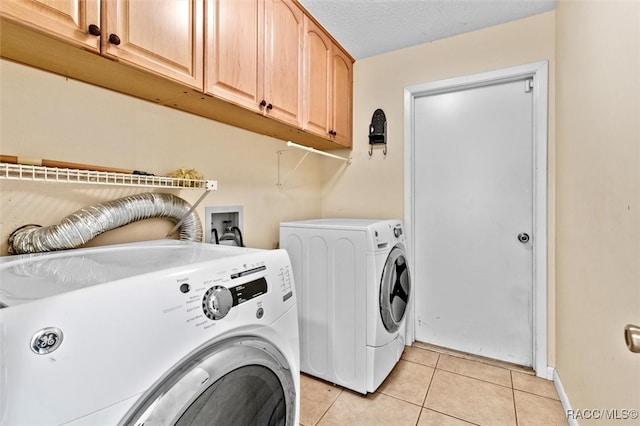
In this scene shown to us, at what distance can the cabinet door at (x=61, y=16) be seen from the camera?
74 cm

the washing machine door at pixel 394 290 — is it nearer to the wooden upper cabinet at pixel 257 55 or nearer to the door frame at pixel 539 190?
the door frame at pixel 539 190

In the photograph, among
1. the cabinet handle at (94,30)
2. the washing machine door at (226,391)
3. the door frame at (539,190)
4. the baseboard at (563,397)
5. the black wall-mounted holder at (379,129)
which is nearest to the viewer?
the washing machine door at (226,391)

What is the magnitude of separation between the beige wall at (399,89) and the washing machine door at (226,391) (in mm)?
1700

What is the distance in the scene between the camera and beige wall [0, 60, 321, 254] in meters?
0.96

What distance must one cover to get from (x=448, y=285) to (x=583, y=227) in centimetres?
104

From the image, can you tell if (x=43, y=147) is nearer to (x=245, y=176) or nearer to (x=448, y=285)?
(x=245, y=176)

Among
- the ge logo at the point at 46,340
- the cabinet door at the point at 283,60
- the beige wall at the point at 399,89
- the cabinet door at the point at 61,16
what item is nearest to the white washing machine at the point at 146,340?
the ge logo at the point at 46,340

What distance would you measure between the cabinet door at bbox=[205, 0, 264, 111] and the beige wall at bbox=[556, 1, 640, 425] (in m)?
1.39

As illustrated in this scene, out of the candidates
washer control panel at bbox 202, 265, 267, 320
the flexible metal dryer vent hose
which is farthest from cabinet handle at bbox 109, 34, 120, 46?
washer control panel at bbox 202, 265, 267, 320

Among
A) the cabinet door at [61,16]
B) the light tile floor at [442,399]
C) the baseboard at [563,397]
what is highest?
the cabinet door at [61,16]

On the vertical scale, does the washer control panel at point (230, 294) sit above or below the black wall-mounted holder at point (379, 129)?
below

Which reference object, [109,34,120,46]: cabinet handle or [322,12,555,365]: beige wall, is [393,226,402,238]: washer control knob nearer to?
[322,12,555,365]: beige wall

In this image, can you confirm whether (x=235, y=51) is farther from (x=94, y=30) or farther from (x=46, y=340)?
(x=46, y=340)

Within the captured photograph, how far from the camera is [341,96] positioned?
2268 millimetres
